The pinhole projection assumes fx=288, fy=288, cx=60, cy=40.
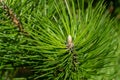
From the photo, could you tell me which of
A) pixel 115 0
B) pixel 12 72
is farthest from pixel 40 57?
pixel 115 0

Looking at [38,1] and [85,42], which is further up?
[38,1]

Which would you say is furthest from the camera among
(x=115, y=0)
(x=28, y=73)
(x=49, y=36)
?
(x=115, y=0)

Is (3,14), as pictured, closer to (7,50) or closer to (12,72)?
(7,50)

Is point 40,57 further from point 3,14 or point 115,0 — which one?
point 115,0

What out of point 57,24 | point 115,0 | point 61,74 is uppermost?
point 115,0

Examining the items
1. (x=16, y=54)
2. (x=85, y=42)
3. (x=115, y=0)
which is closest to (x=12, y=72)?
(x=16, y=54)

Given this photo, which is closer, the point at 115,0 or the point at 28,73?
the point at 28,73

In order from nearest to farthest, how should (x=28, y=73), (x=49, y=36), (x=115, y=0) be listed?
1. (x=49, y=36)
2. (x=28, y=73)
3. (x=115, y=0)
